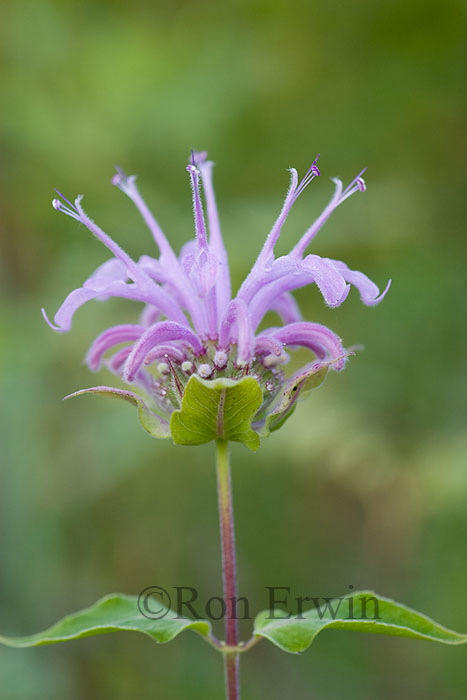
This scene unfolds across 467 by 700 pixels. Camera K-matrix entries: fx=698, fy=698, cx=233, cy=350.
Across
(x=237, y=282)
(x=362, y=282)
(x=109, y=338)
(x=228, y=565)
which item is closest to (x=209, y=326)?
(x=109, y=338)

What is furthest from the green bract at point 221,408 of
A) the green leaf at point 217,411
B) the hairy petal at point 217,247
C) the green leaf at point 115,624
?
the green leaf at point 115,624

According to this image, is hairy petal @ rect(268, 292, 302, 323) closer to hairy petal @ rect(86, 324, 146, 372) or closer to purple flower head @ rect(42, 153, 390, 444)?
purple flower head @ rect(42, 153, 390, 444)

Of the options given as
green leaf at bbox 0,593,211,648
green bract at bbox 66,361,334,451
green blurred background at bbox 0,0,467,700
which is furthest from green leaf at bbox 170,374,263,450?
green blurred background at bbox 0,0,467,700

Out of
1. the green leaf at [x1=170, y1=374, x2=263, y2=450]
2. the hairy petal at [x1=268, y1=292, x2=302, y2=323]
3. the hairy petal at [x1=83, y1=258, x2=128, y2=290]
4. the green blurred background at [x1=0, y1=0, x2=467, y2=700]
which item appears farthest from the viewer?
the green blurred background at [x1=0, y1=0, x2=467, y2=700]

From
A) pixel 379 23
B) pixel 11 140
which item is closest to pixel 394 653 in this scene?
pixel 11 140

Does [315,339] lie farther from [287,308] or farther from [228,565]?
[228,565]

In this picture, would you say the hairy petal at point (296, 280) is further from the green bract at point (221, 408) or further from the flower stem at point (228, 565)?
the flower stem at point (228, 565)

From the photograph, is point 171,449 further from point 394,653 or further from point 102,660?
point 394,653
